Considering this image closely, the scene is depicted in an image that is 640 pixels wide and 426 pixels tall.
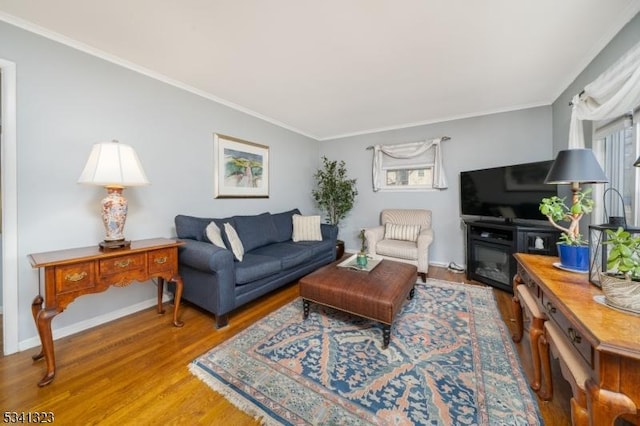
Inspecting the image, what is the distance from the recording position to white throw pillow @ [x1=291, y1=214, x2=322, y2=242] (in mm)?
3582

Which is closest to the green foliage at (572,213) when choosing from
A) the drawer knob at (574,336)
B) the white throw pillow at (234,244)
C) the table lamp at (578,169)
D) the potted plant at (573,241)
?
the potted plant at (573,241)

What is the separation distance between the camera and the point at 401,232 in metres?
3.64

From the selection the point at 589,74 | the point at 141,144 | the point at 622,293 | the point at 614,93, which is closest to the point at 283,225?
the point at 141,144

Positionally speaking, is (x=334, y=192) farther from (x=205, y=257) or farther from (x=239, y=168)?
(x=205, y=257)

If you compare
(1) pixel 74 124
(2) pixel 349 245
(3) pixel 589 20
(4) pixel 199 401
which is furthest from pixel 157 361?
(3) pixel 589 20

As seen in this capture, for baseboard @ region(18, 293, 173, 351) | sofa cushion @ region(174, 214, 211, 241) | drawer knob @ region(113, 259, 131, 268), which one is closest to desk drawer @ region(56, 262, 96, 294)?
drawer knob @ region(113, 259, 131, 268)

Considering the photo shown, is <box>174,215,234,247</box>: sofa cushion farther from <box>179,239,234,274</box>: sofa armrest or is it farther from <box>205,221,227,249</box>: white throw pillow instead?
<box>179,239,234,274</box>: sofa armrest

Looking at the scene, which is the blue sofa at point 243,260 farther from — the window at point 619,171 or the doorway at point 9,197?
the window at point 619,171

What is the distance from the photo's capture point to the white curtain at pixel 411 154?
146 inches

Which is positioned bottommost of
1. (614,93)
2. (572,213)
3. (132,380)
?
(132,380)

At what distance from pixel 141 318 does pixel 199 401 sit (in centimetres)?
134

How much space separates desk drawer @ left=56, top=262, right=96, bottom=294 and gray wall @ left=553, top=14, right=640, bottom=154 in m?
4.02

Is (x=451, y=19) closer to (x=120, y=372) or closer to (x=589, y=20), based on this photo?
(x=589, y=20)

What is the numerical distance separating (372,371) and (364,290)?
531 millimetres
